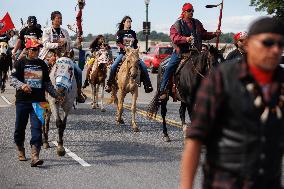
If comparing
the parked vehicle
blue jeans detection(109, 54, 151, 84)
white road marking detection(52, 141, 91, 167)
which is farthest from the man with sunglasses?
the parked vehicle

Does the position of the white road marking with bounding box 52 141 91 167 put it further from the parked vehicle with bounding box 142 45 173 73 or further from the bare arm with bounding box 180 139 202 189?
the parked vehicle with bounding box 142 45 173 73

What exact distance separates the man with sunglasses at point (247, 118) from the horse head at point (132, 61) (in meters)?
11.1

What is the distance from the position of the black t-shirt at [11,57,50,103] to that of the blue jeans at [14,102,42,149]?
0.11m

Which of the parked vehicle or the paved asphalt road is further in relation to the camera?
the parked vehicle

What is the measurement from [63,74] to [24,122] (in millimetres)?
1188

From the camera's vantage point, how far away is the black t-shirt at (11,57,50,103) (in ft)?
31.1

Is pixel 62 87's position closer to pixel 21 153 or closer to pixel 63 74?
pixel 63 74

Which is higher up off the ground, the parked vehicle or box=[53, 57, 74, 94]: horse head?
box=[53, 57, 74, 94]: horse head

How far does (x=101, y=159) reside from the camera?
10.2 meters

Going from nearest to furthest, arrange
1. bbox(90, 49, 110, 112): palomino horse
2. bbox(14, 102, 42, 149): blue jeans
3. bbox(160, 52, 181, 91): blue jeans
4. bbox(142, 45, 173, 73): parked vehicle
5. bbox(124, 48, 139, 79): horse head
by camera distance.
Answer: bbox(14, 102, 42, 149): blue jeans → bbox(160, 52, 181, 91): blue jeans → bbox(124, 48, 139, 79): horse head → bbox(90, 49, 110, 112): palomino horse → bbox(142, 45, 173, 73): parked vehicle

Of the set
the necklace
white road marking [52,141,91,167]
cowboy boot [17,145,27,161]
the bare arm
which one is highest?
Result: the necklace

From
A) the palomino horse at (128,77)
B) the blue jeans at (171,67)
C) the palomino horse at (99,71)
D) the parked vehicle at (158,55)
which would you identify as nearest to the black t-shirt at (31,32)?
the palomino horse at (128,77)

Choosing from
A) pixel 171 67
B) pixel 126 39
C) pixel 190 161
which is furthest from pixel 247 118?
pixel 126 39

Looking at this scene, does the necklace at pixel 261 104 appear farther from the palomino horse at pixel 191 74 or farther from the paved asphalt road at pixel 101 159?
the palomino horse at pixel 191 74
